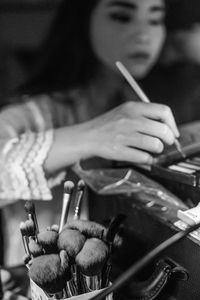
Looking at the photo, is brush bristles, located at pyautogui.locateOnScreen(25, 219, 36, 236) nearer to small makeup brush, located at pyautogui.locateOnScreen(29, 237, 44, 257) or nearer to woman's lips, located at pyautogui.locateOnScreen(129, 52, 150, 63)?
small makeup brush, located at pyautogui.locateOnScreen(29, 237, 44, 257)

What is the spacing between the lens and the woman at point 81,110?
31.0 inches

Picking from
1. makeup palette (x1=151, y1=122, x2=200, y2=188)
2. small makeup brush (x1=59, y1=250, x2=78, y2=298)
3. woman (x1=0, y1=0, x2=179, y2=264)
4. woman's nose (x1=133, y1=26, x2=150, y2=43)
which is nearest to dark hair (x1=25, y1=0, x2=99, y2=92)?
woman (x1=0, y1=0, x2=179, y2=264)

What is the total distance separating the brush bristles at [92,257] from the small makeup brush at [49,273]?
29 millimetres

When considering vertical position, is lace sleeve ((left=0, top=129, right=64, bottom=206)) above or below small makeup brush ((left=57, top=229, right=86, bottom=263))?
above

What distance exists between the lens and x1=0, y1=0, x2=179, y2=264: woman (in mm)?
786

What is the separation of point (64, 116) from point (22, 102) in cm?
9

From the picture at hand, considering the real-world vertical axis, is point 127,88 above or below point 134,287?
above

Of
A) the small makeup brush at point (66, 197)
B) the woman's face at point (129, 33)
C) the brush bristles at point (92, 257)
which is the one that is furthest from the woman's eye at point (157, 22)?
the brush bristles at point (92, 257)

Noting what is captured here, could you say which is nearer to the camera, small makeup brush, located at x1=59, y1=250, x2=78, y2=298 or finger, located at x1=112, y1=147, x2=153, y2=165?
small makeup brush, located at x1=59, y1=250, x2=78, y2=298

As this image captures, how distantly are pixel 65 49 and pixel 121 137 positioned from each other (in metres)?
0.20

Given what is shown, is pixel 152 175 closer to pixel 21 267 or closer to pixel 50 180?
pixel 50 180

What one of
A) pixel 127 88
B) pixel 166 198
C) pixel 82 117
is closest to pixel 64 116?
pixel 82 117

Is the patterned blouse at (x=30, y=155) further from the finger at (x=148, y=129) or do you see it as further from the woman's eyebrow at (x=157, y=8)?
the woman's eyebrow at (x=157, y=8)

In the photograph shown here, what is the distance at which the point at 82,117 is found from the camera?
852mm
